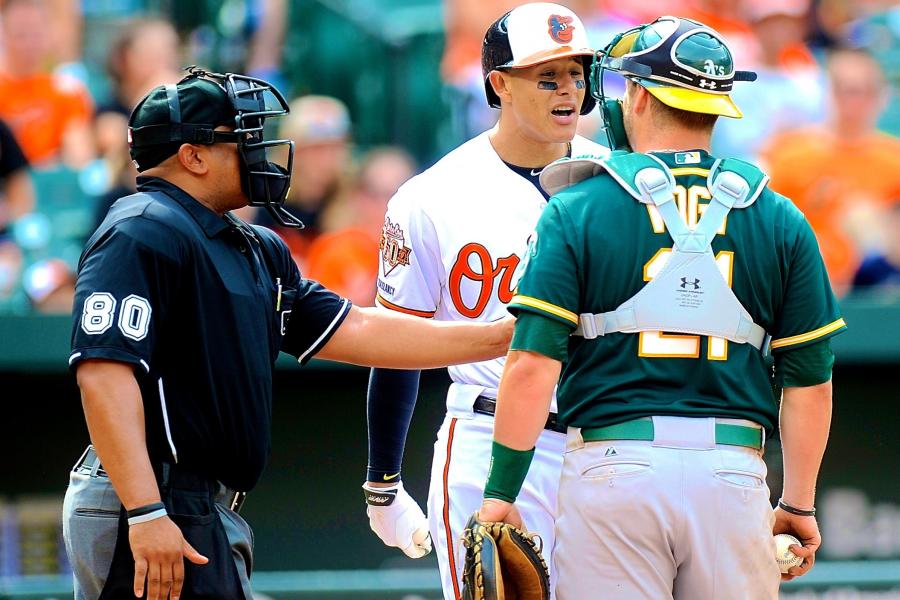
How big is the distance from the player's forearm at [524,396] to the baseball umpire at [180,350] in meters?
0.64

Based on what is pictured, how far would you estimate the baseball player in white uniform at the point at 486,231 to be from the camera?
3842 millimetres

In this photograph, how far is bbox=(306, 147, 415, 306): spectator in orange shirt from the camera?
7125 millimetres

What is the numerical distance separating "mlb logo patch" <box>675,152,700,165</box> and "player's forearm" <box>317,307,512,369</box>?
0.77 m

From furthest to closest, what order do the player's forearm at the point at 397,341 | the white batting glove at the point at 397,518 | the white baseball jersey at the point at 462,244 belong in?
the white batting glove at the point at 397,518, the white baseball jersey at the point at 462,244, the player's forearm at the point at 397,341

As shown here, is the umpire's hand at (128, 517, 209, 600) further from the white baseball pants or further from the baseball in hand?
the baseball in hand

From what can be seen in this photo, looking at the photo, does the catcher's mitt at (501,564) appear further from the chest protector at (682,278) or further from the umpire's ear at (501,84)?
the umpire's ear at (501,84)

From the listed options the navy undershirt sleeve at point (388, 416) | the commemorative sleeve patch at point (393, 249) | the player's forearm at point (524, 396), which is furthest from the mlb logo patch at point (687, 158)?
the navy undershirt sleeve at point (388, 416)

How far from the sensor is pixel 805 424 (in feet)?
10.3

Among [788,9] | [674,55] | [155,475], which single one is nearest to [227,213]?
[155,475]

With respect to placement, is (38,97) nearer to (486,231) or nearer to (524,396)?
(486,231)

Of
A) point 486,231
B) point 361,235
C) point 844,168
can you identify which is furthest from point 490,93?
point 844,168

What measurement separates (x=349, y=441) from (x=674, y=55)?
14.3ft

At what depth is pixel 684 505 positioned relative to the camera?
294 centimetres

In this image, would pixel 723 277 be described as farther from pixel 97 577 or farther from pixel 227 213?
pixel 97 577
